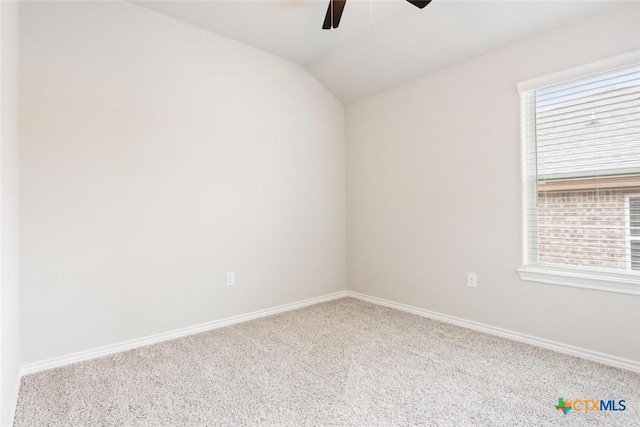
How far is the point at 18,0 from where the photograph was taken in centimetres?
207

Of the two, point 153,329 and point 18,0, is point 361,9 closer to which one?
point 18,0

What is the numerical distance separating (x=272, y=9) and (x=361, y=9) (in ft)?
2.25

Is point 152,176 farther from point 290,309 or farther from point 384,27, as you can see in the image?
point 384,27

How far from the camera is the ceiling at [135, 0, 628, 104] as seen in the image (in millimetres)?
2324

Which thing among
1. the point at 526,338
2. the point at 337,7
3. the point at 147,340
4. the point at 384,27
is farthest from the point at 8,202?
the point at 526,338

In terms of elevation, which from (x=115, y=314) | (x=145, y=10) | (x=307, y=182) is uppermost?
(x=145, y=10)

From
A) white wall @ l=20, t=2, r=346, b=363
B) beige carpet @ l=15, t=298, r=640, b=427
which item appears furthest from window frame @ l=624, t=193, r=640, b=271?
white wall @ l=20, t=2, r=346, b=363

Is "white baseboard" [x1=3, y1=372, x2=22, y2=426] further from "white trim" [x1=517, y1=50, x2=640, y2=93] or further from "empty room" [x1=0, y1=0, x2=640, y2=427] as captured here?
"white trim" [x1=517, y1=50, x2=640, y2=93]

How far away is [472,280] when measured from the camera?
2828 mm

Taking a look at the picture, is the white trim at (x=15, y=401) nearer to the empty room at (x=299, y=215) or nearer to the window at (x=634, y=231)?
the empty room at (x=299, y=215)

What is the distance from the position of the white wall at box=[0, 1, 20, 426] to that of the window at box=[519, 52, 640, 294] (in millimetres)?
3027

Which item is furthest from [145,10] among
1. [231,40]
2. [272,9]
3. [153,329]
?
[153,329]

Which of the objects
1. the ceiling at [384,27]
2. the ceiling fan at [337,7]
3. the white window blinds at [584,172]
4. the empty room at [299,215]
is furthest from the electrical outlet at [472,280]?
the ceiling fan at [337,7]

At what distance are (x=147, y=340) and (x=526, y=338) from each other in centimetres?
282
